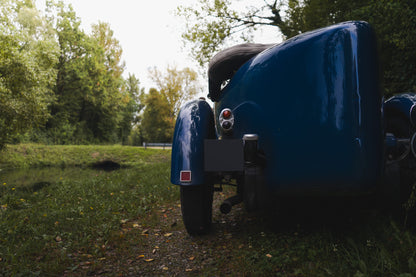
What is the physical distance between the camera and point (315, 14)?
25.7ft

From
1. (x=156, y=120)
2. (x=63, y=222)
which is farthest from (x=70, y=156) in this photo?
(x=63, y=222)

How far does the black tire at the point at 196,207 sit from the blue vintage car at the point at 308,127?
0.18 m

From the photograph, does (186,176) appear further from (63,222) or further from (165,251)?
(63,222)

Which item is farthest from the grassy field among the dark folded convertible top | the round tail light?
the dark folded convertible top

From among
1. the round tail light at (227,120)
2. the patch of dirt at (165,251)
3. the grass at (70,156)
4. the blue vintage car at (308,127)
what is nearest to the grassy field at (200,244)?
the patch of dirt at (165,251)

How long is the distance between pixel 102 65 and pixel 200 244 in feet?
89.6

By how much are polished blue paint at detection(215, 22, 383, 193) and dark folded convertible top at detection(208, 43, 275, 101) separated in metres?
0.59

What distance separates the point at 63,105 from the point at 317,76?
29.1 metres

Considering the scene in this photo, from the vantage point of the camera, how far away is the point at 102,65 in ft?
88.0

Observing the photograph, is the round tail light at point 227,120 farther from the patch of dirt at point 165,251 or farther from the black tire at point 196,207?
the patch of dirt at point 165,251

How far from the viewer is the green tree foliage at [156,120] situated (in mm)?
31984

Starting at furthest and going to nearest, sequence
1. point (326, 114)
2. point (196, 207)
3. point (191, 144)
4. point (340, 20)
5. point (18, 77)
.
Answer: point (18, 77) → point (340, 20) → point (196, 207) → point (191, 144) → point (326, 114)

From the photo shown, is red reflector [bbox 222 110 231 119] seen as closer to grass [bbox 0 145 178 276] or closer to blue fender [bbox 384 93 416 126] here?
blue fender [bbox 384 93 416 126]

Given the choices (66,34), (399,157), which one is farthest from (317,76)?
(66,34)
